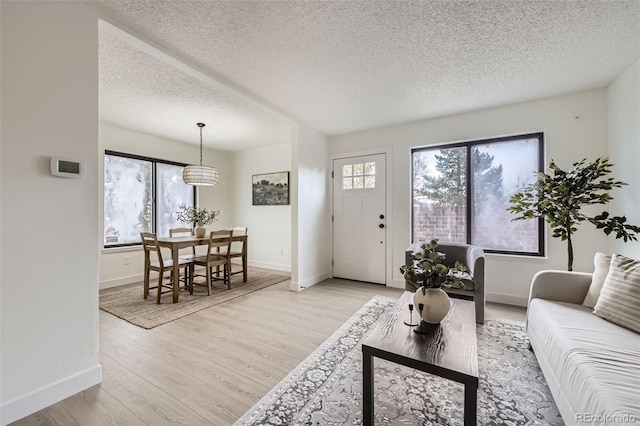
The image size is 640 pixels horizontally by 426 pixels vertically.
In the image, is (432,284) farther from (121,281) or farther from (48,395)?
(121,281)

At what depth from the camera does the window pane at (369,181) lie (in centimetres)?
417

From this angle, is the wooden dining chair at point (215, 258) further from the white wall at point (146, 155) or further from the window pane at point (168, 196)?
the window pane at point (168, 196)

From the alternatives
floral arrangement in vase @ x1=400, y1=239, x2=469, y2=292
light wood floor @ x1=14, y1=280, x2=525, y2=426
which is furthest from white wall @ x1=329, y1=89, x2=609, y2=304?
floral arrangement in vase @ x1=400, y1=239, x2=469, y2=292

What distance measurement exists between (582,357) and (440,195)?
2736 millimetres

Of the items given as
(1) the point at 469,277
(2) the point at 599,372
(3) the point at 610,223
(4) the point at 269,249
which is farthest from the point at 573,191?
(4) the point at 269,249

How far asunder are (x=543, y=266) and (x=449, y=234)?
3.48 feet

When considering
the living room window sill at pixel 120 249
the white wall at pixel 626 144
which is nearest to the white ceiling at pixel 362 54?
the white wall at pixel 626 144

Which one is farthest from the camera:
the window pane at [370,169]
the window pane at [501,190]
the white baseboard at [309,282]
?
the window pane at [370,169]

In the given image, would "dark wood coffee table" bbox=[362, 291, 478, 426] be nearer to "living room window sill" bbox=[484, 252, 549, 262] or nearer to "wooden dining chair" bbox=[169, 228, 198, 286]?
"living room window sill" bbox=[484, 252, 549, 262]

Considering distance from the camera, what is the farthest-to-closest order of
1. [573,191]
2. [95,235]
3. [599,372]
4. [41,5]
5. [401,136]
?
[401,136] → [573,191] → [95,235] → [41,5] → [599,372]

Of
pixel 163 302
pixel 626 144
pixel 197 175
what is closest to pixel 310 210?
pixel 197 175

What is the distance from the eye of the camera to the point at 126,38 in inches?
77.0

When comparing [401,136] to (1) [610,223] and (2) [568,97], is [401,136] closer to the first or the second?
(2) [568,97]

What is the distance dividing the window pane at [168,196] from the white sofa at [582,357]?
5257mm
